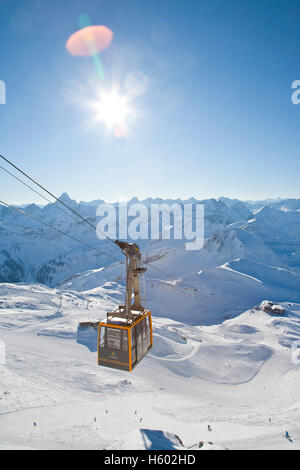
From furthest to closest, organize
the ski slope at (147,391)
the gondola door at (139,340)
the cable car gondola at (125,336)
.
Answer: the gondola door at (139,340) < the cable car gondola at (125,336) < the ski slope at (147,391)

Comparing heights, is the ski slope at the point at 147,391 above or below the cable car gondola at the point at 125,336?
below

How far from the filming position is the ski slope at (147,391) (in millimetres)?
13039

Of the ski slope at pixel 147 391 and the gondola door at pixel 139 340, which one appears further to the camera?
the gondola door at pixel 139 340

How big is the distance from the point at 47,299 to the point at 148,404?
4731cm

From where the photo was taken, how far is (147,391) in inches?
952

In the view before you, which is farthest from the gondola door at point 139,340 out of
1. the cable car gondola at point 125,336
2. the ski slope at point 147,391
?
the ski slope at point 147,391

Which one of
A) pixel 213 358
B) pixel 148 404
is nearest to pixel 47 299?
pixel 213 358

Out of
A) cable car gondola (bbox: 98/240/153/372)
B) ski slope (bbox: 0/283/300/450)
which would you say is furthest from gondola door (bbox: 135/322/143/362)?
ski slope (bbox: 0/283/300/450)

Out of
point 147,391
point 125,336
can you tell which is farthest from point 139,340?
point 147,391

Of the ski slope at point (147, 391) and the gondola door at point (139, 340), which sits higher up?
the gondola door at point (139, 340)

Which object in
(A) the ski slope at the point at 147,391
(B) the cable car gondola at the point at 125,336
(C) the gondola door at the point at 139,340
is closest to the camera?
(A) the ski slope at the point at 147,391

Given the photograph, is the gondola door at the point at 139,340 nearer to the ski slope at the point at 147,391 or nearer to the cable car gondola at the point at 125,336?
the cable car gondola at the point at 125,336
